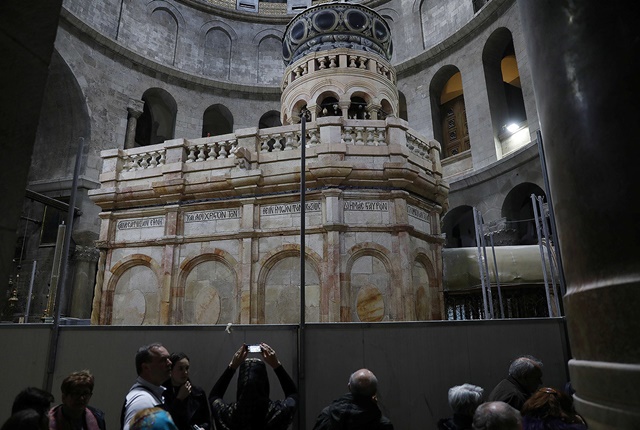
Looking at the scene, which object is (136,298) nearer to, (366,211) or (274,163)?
(274,163)

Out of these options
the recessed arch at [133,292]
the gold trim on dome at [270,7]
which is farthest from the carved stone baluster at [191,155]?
the gold trim on dome at [270,7]

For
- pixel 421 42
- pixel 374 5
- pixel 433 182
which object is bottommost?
pixel 433 182

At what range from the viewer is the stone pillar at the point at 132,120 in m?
19.5

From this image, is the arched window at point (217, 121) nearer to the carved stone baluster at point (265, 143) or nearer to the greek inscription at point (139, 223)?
the greek inscription at point (139, 223)

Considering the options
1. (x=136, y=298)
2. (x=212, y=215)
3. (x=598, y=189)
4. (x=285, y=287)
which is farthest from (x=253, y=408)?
(x=136, y=298)

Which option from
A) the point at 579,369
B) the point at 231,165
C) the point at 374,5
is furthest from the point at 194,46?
the point at 579,369

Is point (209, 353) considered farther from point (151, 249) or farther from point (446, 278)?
point (446, 278)

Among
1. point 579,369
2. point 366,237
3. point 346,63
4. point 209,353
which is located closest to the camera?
point 579,369

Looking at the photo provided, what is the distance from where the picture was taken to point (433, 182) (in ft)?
32.1

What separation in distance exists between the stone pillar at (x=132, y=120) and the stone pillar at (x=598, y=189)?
19.9m

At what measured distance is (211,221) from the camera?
9.46 metres

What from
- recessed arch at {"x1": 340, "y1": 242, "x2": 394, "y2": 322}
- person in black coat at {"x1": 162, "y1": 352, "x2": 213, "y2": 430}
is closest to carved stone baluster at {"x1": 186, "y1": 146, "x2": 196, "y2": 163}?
recessed arch at {"x1": 340, "y1": 242, "x2": 394, "y2": 322}

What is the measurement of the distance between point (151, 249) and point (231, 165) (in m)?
2.46

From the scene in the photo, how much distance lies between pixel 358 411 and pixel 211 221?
700cm
